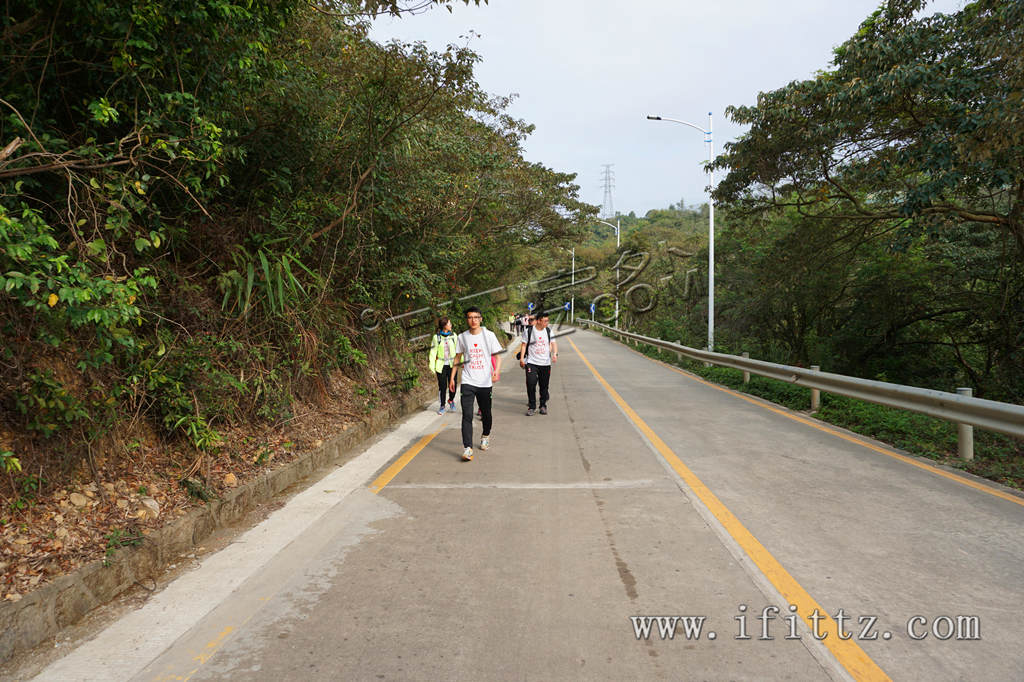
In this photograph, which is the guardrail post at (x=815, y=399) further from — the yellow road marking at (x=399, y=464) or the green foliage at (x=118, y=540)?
the green foliage at (x=118, y=540)

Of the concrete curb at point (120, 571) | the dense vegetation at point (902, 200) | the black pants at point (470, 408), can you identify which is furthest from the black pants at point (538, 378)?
the dense vegetation at point (902, 200)

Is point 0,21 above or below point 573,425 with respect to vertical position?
above

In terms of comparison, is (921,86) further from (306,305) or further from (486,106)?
(486,106)

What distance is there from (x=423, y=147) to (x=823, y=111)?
24.7ft

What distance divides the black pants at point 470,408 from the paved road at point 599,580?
0.45 metres

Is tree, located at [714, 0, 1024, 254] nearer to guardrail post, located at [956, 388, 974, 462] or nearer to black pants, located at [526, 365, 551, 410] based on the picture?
guardrail post, located at [956, 388, 974, 462]

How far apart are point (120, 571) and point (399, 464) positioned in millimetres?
3289

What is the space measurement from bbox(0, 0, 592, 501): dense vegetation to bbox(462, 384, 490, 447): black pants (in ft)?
7.24

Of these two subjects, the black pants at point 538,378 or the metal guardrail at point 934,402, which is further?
the black pants at point 538,378

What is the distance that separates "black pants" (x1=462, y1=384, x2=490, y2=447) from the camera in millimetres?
6695

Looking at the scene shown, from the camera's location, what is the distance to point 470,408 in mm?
6766

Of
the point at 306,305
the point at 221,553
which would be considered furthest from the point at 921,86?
the point at 221,553

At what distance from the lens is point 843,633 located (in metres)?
2.92

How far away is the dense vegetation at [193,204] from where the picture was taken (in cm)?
377
